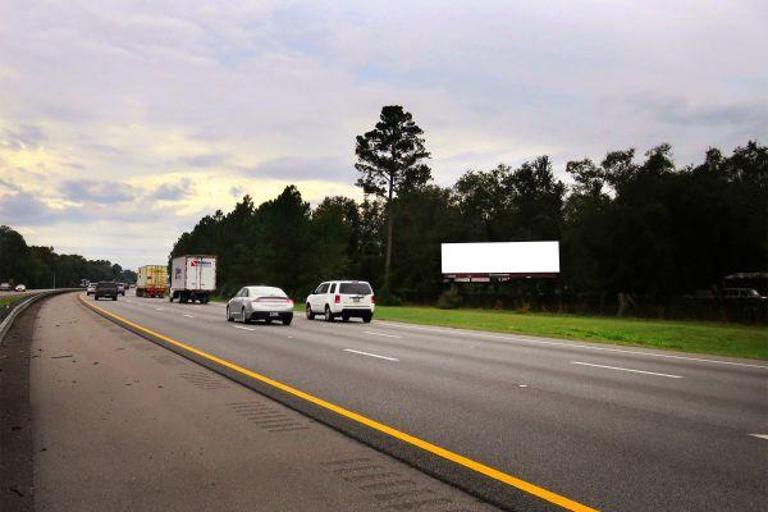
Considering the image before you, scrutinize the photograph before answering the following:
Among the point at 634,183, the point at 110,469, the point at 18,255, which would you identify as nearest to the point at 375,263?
the point at 634,183

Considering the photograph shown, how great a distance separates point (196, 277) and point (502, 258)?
26033 mm

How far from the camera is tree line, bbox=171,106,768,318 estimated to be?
50.7m

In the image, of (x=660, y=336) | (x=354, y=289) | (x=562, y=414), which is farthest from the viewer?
(x=354, y=289)

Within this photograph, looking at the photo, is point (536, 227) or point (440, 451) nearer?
point (440, 451)

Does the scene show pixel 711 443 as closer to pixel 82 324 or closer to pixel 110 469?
pixel 110 469

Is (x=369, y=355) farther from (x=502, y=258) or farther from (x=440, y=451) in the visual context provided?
(x=502, y=258)

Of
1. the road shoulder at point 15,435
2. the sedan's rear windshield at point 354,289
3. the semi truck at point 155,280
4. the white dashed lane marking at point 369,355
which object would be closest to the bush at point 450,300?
the sedan's rear windshield at point 354,289

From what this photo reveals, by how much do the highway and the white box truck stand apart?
39.7 metres

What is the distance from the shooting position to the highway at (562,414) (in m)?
5.39

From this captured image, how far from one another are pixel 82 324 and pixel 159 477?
21.9 meters

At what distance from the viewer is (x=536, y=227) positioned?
90.2 m

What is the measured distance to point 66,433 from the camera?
726cm

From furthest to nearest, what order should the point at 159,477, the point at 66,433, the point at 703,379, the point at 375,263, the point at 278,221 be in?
1. the point at 375,263
2. the point at 278,221
3. the point at 703,379
4. the point at 66,433
5. the point at 159,477

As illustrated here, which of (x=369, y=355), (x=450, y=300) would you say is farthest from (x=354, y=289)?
(x=450, y=300)
